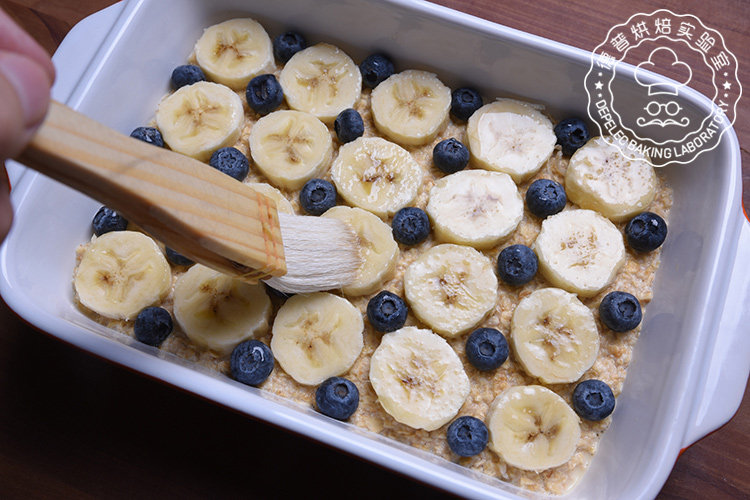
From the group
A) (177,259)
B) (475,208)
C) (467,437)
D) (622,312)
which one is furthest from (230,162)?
(622,312)

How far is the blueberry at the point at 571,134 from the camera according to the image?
5.61 ft

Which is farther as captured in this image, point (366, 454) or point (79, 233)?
point (79, 233)

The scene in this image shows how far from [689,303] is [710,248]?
0.13m

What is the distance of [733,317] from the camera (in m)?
1.41

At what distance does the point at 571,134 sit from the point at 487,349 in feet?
1.95

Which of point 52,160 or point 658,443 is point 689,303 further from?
point 52,160

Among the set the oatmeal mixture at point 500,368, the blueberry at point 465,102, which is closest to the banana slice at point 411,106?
the blueberry at point 465,102

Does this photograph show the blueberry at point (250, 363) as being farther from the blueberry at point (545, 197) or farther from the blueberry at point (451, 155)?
the blueberry at point (545, 197)

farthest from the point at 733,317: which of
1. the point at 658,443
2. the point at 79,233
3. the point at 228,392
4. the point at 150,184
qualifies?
the point at 79,233

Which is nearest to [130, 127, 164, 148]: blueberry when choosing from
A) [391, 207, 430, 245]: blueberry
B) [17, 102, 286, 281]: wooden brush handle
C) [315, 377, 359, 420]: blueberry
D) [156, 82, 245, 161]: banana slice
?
[156, 82, 245, 161]: banana slice

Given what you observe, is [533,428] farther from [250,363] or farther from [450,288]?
[250,363]

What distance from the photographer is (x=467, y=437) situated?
1441 mm

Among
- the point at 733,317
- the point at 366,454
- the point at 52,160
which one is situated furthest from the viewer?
the point at 733,317

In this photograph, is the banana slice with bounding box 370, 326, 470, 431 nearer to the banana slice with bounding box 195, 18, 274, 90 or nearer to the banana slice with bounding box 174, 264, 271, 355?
the banana slice with bounding box 174, 264, 271, 355
